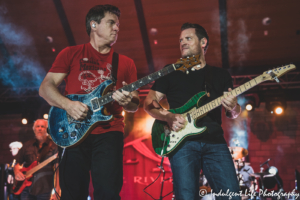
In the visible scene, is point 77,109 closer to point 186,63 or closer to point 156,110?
point 156,110

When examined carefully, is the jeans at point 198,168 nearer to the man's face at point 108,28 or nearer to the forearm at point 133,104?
the forearm at point 133,104

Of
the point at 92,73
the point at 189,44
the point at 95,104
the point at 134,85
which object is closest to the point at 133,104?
the point at 134,85

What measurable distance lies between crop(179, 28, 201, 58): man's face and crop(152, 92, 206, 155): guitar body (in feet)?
1.99

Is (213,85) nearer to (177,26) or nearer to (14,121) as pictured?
(177,26)

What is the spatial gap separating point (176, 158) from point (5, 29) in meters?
8.35

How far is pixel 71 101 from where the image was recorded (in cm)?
246

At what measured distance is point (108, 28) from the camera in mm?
2855

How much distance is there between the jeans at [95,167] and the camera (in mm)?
2254

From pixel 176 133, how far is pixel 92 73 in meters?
1.05

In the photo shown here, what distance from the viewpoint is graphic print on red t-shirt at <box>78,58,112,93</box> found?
2.62m

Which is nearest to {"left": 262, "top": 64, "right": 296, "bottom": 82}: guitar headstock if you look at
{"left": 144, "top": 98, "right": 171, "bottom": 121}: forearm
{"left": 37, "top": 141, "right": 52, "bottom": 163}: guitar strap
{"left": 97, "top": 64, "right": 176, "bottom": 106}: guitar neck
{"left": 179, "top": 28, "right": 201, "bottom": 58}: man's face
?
{"left": 179, "top": 28, "right": 201, "bottom": 58}: man's face

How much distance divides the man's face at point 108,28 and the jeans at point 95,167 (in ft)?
3.46

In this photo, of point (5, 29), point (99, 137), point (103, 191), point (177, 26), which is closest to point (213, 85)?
point (99, 137)

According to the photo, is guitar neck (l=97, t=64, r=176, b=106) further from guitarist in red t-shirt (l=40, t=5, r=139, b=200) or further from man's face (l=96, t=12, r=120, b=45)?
man's face (l=96, t=12, r=120, b=45)
